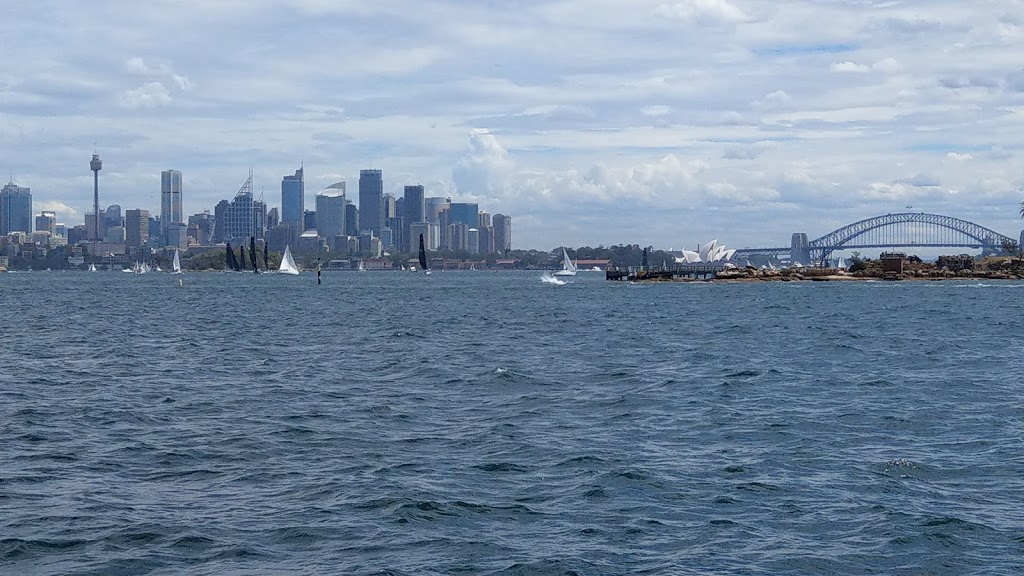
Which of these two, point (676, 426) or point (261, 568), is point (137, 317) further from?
point (261, 568)

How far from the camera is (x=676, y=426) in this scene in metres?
30.3

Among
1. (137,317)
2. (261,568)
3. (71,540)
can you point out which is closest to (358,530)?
(261,568)

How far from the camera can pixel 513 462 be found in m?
25.0

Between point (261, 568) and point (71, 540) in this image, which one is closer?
point (261, 568)

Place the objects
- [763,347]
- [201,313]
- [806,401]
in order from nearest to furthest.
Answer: [806,401] < [763,347] < [201,313]

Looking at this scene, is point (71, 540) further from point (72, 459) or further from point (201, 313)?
point (201, 313)

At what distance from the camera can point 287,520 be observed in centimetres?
1986

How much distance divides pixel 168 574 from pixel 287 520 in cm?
310

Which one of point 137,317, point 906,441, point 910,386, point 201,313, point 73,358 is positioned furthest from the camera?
point 201,313

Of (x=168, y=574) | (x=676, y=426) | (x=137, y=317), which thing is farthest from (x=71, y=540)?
(x=137, y=317)

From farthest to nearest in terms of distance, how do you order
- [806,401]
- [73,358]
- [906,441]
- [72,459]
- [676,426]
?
[73,358]
[806,401]
[676,426]
[906,441]
[72,459]

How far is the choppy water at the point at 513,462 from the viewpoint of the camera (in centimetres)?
1819

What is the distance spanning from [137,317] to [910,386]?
6708 centimetres

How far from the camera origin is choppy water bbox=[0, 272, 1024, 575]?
18.2 m
